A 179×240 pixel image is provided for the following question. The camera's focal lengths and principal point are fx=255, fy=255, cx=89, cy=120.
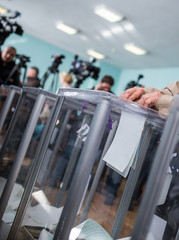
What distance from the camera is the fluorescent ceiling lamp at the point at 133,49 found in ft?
17.6

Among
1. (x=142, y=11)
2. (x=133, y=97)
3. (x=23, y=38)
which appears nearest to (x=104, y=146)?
(x=133, y=97)

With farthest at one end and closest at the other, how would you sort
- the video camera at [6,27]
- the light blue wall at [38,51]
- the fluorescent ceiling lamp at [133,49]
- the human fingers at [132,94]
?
the light blue wall at [38,51] < the fluorescent ceiling lamp at [133,49] < the video camera at [6,27] < the human fingers at [132,94]

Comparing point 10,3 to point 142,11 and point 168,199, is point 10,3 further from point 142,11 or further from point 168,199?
point 168,199

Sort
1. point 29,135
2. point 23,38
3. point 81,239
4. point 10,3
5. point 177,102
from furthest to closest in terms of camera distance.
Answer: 1. point 23,38
2. point 10,3
3. point 29,135
4. point 81,239
5. point 177,102

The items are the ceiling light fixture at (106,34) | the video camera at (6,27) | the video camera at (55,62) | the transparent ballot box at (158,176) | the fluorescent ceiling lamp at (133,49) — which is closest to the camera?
the transparent ballot box at (158,176)

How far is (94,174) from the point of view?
84 centimetres

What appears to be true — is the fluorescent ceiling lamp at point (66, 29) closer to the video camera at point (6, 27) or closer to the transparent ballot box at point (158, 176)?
the video camera at point (6, 27)

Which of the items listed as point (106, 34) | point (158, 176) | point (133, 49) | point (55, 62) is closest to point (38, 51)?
point (106, 34)

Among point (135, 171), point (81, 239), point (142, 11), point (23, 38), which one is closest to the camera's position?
point (81, 239)

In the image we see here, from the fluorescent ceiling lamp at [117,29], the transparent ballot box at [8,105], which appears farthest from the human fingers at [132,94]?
the fluorescent ceiling lamp at [117,29]

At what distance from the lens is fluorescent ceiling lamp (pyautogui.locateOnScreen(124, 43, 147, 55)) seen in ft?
17.6

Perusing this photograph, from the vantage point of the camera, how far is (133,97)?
2.47 feet

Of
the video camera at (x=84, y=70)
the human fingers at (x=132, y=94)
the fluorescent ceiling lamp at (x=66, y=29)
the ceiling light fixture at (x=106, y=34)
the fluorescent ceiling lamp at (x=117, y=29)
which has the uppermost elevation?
the fluorescent ceiling lamp at (x=66, y=29)

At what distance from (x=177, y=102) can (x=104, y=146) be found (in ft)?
0.99
